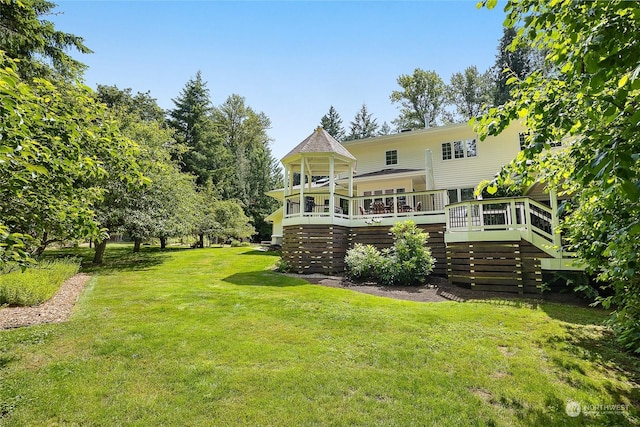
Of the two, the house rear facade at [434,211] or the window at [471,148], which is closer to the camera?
the house rear facade at [434,211]

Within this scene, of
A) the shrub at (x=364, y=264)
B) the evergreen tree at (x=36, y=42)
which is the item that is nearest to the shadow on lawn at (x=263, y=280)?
the shrub at (x=364, y=264)

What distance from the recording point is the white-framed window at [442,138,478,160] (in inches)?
640

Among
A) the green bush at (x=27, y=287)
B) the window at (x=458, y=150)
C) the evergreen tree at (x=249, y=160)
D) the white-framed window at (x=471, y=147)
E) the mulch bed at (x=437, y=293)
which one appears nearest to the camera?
the green bush at (x=27, y=287)

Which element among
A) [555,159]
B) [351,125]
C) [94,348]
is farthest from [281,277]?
[351,125]

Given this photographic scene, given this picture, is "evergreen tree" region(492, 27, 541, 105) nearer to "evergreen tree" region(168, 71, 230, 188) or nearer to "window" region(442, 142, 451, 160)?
"window" region(442, 142, 451, 160)

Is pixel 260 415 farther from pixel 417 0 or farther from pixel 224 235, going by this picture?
pixel 224 235

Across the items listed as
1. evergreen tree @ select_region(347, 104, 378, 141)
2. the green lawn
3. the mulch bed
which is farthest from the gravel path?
evergreen tree @ select_region(347, 104, 378, 141)

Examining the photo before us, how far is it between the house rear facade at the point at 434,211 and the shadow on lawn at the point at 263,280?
121cm

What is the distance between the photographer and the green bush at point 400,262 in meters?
9.87

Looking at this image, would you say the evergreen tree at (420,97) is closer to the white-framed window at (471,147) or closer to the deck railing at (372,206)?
the white-framed window at (471,147)

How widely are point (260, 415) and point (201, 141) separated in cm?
3378

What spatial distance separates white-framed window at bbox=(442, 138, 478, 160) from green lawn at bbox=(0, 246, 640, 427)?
10.9m

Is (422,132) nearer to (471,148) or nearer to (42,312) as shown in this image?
(471,148)

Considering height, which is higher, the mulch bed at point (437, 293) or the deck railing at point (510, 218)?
the deck railing at point (510, 218)
